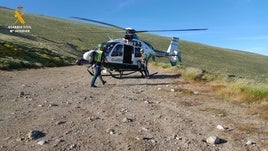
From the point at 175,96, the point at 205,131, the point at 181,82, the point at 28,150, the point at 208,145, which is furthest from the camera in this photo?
the point at 181,82

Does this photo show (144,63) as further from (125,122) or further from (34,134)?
(34,134)

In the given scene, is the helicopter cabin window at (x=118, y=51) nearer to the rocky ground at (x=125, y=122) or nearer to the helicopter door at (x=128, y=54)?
the helicopter door at (x=128, y=54)

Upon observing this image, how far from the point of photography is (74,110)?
10.3m

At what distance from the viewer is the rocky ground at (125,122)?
23.3ft

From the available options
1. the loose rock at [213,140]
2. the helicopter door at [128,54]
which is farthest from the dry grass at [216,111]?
the helicopter door at [128,54]

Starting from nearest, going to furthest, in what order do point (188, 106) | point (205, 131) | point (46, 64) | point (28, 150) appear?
1. point (28, 150)
2. point (205, 131)
3. point (188, 106)
4. point (46, 64)

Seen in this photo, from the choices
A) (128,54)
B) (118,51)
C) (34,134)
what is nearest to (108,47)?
(118,51)

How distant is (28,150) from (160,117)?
4.20m

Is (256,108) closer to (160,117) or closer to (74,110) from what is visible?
(160,117)

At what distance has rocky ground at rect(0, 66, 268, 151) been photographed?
23.3ft

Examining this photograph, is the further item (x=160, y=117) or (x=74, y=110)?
(x=74, y=110)

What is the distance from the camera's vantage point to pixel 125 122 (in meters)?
8.86

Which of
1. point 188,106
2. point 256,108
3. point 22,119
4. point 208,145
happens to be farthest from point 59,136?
point 256,108

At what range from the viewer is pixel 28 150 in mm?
6645
